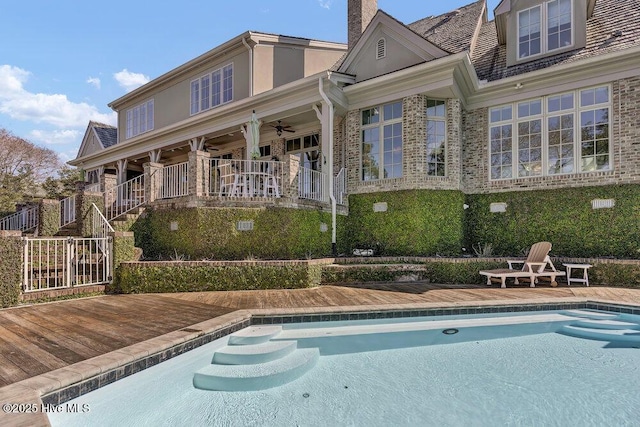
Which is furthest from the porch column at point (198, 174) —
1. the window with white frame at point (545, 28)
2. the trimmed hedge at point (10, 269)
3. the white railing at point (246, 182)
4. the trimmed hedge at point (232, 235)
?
the window with white frame at point (545, 28)

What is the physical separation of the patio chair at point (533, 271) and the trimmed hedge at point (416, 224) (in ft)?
5.78

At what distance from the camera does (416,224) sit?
10.3 meters

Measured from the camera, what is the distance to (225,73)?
587 inches

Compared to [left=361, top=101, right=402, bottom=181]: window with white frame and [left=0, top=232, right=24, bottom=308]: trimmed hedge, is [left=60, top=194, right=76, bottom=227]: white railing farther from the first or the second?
[left=361, top=101, right=402, bottom=181]: window with white frame

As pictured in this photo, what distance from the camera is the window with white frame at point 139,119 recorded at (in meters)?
18.2

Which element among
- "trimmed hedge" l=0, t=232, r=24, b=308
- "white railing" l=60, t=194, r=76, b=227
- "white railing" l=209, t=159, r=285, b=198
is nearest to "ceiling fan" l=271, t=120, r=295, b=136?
"white railing" l=209, t=159, r=285, b=198

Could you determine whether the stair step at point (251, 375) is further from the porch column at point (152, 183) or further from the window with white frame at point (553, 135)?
the window with white frame at point (553, 135)

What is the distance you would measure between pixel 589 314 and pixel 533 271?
2.50m

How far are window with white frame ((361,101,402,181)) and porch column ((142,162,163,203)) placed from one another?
19.5 ft

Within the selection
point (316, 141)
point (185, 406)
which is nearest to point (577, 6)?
point (316, 141)

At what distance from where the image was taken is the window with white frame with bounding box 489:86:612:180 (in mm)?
9555

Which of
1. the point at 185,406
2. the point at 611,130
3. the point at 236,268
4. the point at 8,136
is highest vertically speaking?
the point at 8,136

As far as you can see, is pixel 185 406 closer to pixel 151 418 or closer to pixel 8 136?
pixel 151 418

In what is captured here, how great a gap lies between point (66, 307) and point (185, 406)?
4.14 m
